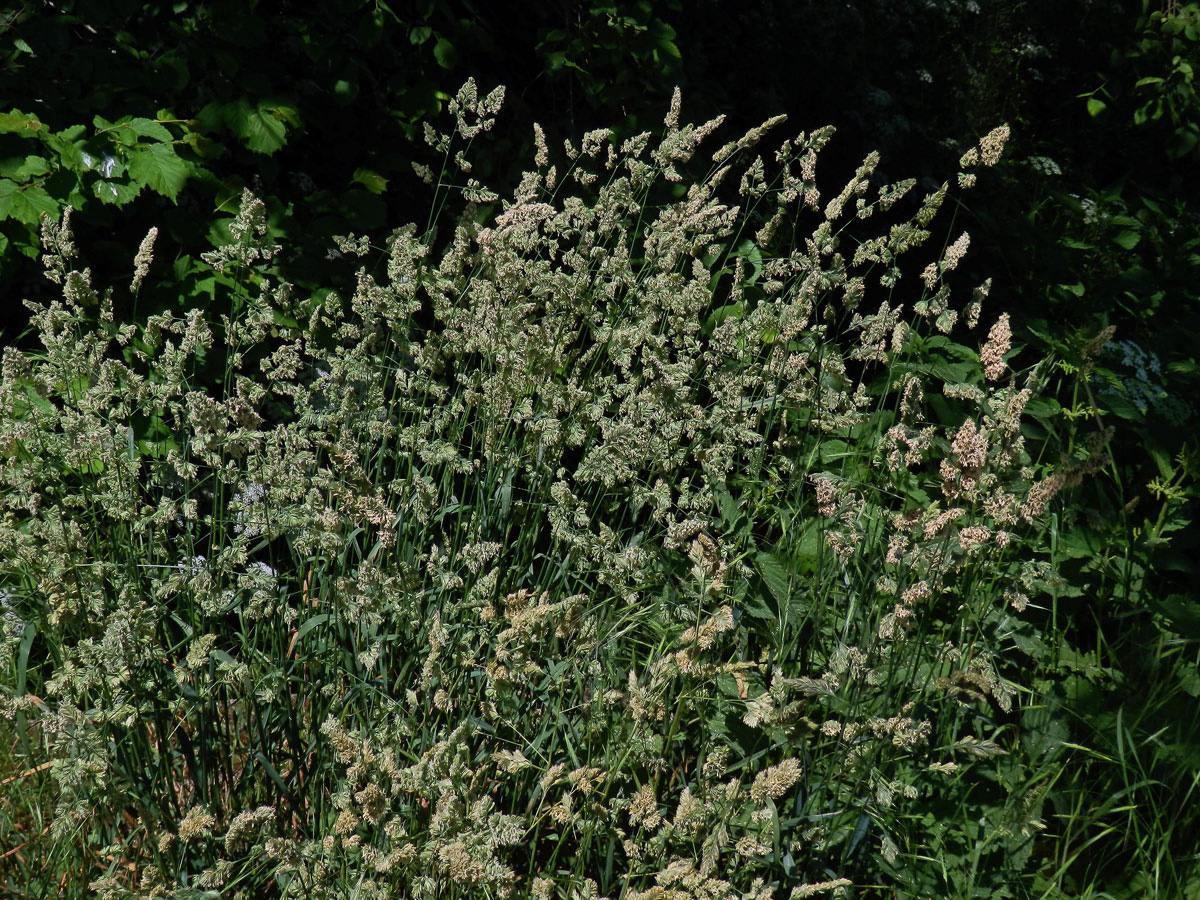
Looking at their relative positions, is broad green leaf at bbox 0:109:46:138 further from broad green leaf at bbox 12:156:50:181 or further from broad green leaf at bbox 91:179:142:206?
broad green leaf at bbox 91:179:142:206

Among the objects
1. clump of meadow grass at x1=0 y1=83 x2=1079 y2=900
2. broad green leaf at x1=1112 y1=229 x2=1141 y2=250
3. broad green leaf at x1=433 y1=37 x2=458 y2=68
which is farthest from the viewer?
broad green leaf at x1=1112 y1=229 x2=1141 y2=250

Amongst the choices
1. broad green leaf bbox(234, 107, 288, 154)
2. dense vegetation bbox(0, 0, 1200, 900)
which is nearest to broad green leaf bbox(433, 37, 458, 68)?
dense vegetation bbox(0, 0, 1200, 900)

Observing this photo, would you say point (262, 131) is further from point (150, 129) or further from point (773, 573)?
point (773, 573)

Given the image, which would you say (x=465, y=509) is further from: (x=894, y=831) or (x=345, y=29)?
(x=345, y=29)

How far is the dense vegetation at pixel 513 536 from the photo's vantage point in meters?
1.89

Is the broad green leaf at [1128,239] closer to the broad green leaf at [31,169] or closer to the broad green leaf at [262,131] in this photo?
the broad green leaf at [262,131]

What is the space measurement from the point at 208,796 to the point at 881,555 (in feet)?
4.86

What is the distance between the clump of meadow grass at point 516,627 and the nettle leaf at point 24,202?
49 centimetres

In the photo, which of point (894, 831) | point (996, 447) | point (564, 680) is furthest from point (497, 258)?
point (894, 831)

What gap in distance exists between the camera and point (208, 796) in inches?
79.9

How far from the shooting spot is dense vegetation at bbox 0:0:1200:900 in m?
1.89

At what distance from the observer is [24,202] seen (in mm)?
2861

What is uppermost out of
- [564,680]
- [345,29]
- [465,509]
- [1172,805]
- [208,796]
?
[345,29]

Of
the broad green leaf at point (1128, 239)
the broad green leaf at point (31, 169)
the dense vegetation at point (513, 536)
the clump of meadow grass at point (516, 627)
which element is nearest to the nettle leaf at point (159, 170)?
the dense vegetation at point (513, 536)
